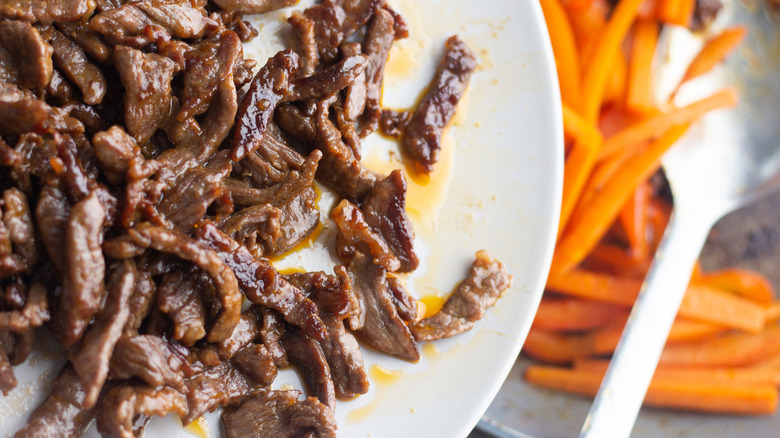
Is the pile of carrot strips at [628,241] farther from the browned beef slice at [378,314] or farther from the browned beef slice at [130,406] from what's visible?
the browned beef slice at [130,406]

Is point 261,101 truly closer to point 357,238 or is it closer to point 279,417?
point 357,238

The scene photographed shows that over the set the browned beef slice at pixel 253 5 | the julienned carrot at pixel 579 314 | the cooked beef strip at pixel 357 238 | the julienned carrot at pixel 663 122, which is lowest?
the julienned carrot at pixel 579 314

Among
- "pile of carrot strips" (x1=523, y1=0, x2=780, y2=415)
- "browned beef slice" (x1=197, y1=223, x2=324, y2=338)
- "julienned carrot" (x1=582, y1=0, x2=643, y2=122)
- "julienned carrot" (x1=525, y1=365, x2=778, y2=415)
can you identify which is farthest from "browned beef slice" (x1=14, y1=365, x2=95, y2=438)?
"julienned carrot" (x1=582, y1=0, x2=643, y2=122)

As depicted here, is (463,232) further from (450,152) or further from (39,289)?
(39,289)

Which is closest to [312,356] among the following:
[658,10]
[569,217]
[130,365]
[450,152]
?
[130,365]

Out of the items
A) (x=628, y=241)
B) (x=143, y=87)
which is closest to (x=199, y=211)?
(x=143, y=87)

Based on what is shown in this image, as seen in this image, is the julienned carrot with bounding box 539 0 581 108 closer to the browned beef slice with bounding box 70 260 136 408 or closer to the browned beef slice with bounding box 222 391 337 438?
the browned beef slice with bounding box 222 391 337 438

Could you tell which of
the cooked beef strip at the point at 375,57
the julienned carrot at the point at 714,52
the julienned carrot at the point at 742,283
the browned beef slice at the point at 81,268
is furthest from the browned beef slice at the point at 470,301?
the julienned carrot at the point at 714,52
